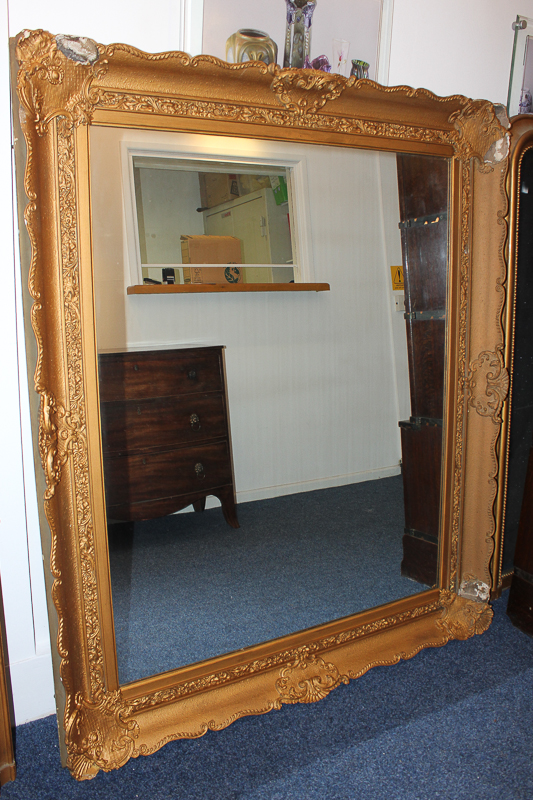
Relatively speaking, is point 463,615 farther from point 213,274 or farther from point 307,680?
point 213,274

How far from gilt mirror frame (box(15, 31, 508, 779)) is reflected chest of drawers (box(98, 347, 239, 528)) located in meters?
0.07

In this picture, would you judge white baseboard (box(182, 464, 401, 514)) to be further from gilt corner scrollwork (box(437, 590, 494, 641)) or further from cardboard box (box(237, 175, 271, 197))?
cardboard box (box(237, 175, 271, 197))

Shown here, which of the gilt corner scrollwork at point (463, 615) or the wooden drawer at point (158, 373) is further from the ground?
the wooden drawer at point (158, 373)

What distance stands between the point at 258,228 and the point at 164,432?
0.63 metres

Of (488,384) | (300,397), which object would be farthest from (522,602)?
(300,397)

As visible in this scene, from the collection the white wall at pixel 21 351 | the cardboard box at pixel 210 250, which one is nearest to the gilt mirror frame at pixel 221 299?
the cardboard box at pixel 210 250

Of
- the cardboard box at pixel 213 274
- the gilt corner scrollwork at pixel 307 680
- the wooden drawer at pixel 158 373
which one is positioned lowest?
the gilt corner scrollwork at pixel 307 680

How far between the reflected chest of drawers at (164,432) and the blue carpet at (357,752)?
61cm

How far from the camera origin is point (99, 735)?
55.4 inches

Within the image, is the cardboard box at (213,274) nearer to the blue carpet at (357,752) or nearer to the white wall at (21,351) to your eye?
the white wall at (21,351)

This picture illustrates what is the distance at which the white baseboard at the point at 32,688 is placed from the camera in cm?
155

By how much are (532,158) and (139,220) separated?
Result: 1.47 metres

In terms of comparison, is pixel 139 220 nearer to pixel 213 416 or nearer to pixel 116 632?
pixel 213 416

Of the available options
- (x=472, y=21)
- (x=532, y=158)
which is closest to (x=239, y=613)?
(x=532, y=158)
